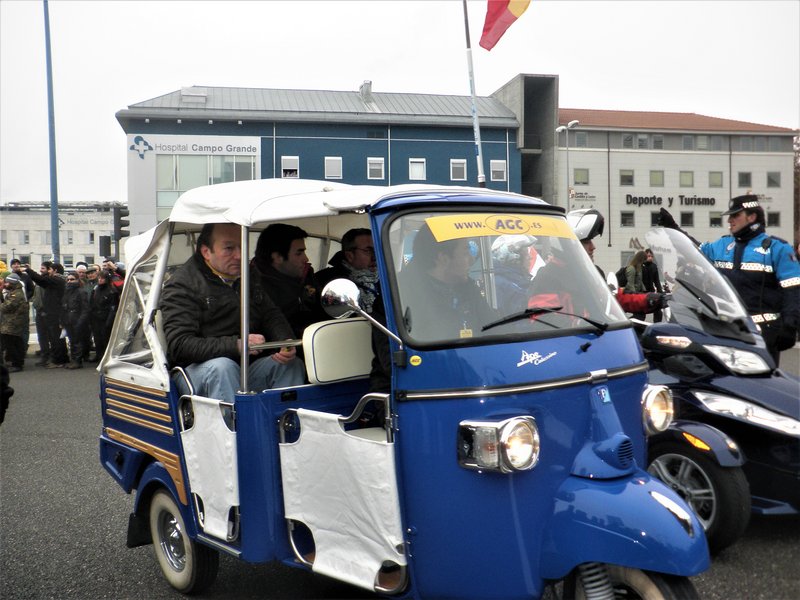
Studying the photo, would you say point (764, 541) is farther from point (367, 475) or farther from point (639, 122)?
point (639, 122)

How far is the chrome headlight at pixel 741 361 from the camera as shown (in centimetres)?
477

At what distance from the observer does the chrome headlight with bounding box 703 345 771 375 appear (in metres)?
4.77

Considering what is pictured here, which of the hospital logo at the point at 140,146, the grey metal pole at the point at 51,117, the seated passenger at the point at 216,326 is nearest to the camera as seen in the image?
the seated passenger at the point at 216,326

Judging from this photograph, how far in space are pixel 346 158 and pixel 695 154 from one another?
29692 mm

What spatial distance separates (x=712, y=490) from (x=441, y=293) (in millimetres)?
2237

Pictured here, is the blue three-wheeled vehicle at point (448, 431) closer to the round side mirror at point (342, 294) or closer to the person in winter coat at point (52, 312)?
the round side mirror at point (342, 294)

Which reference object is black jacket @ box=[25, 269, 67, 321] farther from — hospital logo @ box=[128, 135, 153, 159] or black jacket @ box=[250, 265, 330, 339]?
hospital logo @ box=[128, 135, 153, 159]

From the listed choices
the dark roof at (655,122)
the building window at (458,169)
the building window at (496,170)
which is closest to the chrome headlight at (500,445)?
the building window at (458,169)

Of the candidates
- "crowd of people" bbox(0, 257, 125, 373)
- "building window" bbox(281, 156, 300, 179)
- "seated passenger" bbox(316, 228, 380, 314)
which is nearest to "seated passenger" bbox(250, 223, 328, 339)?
"seated passenger" bbox(316, 228, 380, 314)

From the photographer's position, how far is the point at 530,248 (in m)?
3.58

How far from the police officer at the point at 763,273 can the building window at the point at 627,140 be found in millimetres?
58289

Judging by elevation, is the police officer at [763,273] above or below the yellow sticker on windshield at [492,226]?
below

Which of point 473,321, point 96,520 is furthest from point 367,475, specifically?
point 96,520

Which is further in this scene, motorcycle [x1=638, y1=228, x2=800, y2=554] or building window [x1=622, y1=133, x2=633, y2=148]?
building window [x1=622, y1=133, x2=633, y2=148]
